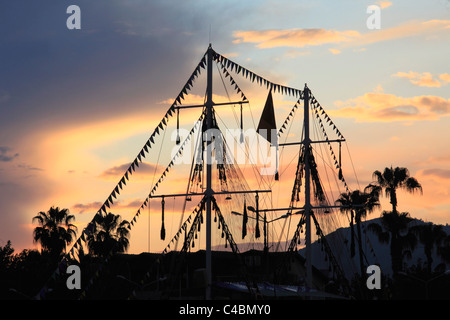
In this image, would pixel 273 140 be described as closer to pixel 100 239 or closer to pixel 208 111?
pixel 208 111

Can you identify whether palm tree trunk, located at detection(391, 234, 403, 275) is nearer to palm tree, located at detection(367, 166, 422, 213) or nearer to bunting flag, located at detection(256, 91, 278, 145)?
palm tree, located at detection(367, 166, 422, 213)

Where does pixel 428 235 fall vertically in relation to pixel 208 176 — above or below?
below

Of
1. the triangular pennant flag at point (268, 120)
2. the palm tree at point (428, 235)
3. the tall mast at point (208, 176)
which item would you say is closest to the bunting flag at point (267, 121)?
the triangular pennant flag at point (268, 120)

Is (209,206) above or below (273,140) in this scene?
below

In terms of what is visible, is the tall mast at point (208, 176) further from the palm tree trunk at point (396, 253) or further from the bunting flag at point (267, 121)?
the palm tree trunk at point (396, 253)

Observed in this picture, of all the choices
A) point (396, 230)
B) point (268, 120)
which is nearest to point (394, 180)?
point (396, 230)

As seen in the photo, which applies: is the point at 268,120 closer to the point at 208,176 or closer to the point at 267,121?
the point at 267,121

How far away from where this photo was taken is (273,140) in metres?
61.0

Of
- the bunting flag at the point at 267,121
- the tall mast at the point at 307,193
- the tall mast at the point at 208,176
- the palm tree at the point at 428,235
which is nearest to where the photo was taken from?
the tall mast at the point at 208,176

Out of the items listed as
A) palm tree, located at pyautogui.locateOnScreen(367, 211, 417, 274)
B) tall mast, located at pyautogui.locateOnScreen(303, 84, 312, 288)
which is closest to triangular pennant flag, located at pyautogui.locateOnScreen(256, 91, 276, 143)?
tall mast, located at pyautogui.locateOnScreen(303, 84, 312, 288)
